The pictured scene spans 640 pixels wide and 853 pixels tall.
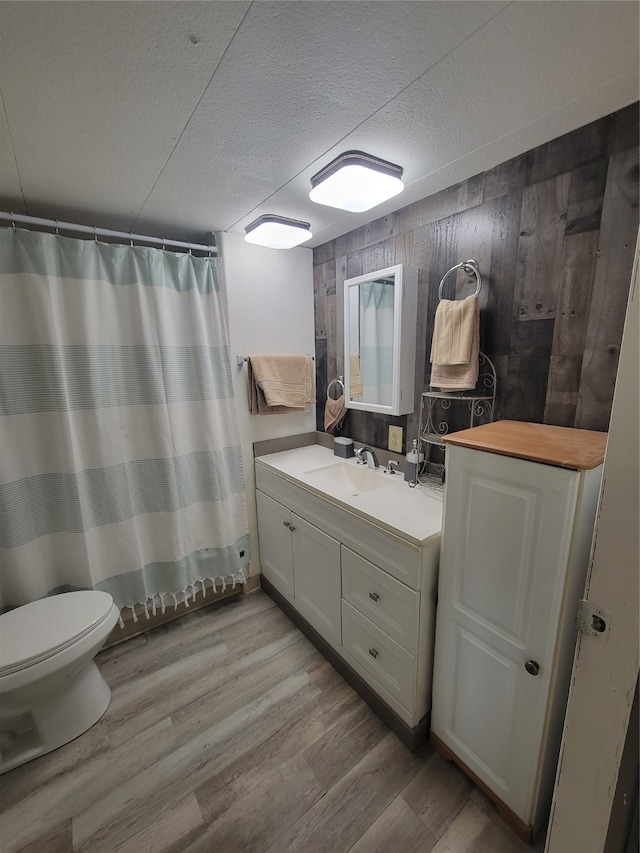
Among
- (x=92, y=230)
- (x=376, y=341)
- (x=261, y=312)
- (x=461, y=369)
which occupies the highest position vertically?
(x=92, y=230)

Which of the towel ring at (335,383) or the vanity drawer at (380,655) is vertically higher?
the towel ring at (335,383)

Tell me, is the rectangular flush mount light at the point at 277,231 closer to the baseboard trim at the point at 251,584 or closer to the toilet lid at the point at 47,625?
the toilet lid at the point at 47,625

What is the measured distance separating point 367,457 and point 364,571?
2.42 ft

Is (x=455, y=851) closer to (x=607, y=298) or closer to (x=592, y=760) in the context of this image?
(x=592, y=760)

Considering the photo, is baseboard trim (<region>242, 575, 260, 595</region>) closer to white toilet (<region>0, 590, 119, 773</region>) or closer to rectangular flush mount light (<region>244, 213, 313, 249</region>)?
white toilet (<region>0, 590, 119, 773</region>)

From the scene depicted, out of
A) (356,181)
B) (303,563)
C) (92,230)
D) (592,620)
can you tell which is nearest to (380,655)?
(303,563)

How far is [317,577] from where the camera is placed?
5.89ft

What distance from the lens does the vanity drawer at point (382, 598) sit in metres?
1.31

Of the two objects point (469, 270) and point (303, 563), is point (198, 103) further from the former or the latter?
point (303, 563)

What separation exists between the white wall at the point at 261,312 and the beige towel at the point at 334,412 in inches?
9.8

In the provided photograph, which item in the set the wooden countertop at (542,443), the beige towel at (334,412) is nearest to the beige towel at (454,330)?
the wooden countertop at (542,443)

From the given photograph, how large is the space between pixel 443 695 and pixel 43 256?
2.44m

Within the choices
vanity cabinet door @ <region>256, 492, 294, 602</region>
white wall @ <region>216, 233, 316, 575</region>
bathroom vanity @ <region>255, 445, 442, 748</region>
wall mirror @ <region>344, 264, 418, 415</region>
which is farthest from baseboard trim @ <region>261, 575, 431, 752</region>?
wall mirror @ <region>344, 264, 418, 415</region>

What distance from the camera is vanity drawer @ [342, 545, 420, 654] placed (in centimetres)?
131
